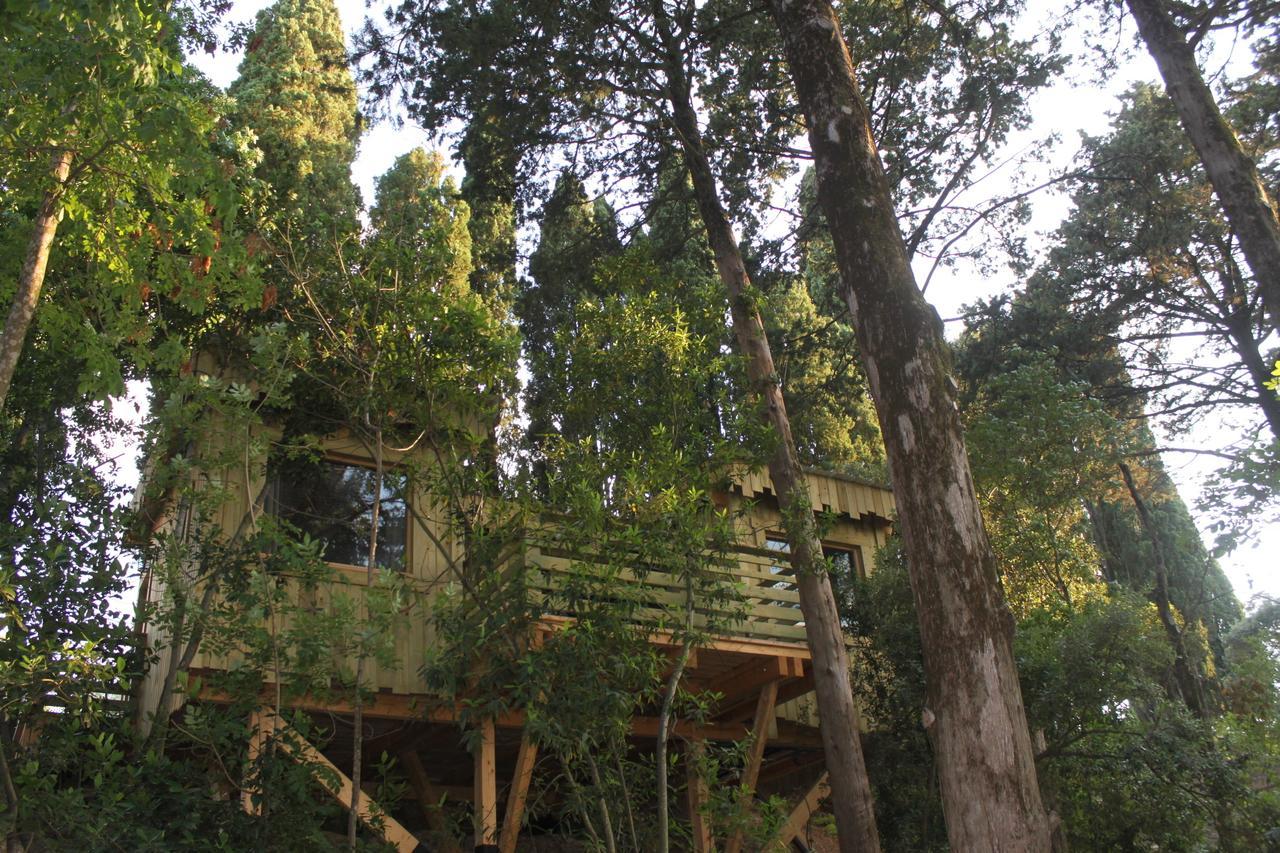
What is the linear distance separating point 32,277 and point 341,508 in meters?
4.29

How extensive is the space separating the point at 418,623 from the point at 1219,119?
905 centimetres

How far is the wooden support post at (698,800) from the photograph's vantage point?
679 centimetres

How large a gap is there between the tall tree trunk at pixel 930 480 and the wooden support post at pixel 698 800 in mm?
1941

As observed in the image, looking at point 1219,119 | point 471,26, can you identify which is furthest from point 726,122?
point 1219,119

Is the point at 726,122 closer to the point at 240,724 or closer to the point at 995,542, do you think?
the point at 995,542

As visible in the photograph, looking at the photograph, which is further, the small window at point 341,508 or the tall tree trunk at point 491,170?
the tall tree trunk at point 491,170

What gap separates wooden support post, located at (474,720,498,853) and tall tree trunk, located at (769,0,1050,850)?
12.4 feet

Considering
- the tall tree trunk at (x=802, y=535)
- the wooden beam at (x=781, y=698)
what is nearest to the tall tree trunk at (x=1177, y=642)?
the wooden beam at (x=781, y=698)

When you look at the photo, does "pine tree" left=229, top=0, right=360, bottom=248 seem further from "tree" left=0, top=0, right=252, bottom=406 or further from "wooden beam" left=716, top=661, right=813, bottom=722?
"wooden beam" left=716, top=661, right=813, bottom=722

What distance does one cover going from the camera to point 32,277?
629cm

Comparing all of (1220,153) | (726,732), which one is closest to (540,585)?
(726,732)

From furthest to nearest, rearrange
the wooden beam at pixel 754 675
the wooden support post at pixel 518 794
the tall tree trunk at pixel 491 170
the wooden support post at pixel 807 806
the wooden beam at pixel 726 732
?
1. the tall tree trunk at pixel 491 170
2. the wooden support post at pixel 807 806
3. the wooden beam at pixel 726 732
4. the wooden beam at pixel 754 675
5. the wooden support post at pixel 518 794

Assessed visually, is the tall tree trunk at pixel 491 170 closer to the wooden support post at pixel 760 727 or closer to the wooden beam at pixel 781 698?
the wooden support post at pixel 760 727

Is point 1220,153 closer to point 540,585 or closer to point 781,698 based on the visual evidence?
point 781,698
